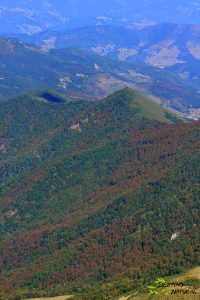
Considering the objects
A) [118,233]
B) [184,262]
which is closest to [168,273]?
[184,262]

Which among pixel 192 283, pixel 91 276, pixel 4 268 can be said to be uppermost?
pixel 192 283

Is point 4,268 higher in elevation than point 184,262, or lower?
lower

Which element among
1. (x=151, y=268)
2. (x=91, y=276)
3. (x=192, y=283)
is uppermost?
(x=192, y=283)

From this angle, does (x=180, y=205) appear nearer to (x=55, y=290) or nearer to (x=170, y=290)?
(x=55, y=290)

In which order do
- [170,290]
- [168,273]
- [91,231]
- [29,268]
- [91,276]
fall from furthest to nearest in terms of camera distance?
[91,231] → [29,268] → [91,276] → [168,273] → [170,290]

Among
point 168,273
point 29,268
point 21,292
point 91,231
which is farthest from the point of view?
point 91,231

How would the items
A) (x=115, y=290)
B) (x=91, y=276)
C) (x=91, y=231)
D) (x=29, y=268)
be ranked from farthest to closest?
(x=91, y=231) < (x=29, y=268) < (x=91, y=276) < (x=115, y=290)

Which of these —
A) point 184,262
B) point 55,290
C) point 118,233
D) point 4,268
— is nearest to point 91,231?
point 118,233

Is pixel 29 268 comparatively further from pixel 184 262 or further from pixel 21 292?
pixel 184 262

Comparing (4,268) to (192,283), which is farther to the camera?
(4,268)
